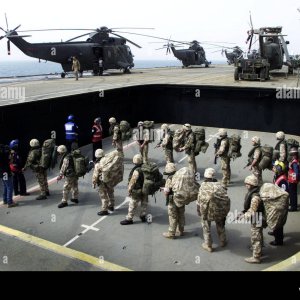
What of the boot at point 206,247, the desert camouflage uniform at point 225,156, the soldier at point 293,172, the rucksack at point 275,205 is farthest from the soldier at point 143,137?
the rucksack at point 275,205

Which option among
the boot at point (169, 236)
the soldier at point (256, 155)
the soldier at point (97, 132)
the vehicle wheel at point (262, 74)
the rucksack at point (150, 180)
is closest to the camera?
the boot at point (169, 236)

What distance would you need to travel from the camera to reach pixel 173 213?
296 inches

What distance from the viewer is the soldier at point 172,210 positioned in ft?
24.4

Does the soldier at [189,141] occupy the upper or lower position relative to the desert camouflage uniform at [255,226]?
upper

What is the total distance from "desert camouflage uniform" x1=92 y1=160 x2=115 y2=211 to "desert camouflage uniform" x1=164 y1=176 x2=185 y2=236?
75.1 inches

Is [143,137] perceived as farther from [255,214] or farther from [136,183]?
[255,214]

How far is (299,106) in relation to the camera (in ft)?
56.6

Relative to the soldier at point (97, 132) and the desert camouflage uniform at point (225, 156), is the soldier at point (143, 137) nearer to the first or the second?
the soldier at point (97, 132)

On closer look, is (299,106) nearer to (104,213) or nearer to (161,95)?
(161,95)

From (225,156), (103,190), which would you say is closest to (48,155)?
(103,190)

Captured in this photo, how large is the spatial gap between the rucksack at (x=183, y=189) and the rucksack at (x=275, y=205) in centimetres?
143

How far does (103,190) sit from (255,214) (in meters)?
3.92
